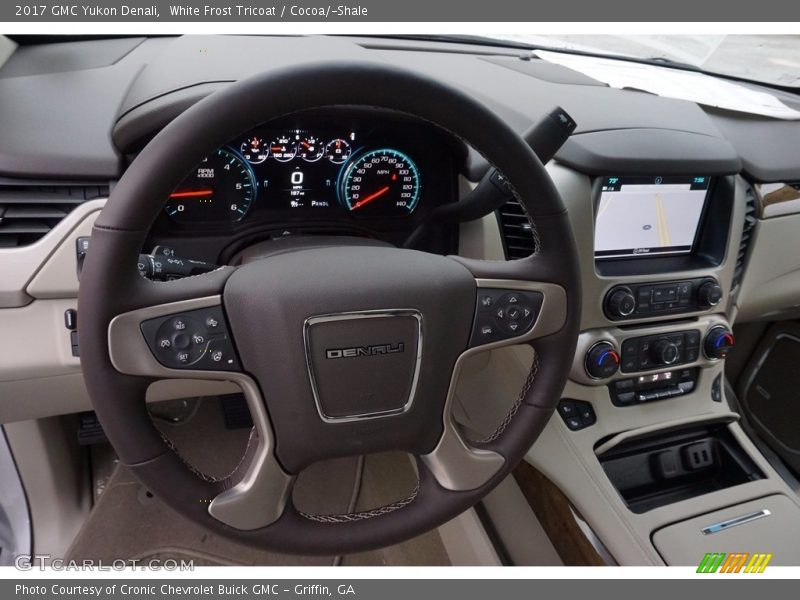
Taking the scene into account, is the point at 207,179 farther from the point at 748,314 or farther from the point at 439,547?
the point at 748,314

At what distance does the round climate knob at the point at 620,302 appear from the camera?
1266 mm

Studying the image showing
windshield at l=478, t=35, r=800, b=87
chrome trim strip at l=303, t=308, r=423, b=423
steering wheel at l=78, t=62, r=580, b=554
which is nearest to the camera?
steering wheel at l=78, t=62, r=580, b=554

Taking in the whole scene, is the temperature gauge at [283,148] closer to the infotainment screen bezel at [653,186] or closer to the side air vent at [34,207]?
the side air vent at [34,207]

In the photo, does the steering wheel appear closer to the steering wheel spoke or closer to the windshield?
the steering wheel spoke

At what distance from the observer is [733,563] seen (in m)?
1.22

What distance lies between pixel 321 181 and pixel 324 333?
0.43 m

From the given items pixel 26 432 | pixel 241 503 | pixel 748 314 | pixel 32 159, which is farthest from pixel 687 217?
pixel 26 432

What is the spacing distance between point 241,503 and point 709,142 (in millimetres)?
1185

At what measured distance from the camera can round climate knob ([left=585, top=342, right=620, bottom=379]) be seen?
4.17 feet

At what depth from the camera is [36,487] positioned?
1402 mm

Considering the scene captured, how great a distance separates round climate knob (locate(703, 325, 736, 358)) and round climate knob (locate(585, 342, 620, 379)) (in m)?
0.27

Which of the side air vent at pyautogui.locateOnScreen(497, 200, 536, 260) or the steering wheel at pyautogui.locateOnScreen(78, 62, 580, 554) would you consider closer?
the steering wheel at pyautogui.locateOnScreen(78, 62, 580, 554)

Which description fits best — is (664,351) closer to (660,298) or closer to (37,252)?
(660,298)

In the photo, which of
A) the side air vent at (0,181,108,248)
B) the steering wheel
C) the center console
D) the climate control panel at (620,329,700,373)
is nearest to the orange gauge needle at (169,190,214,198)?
the side air vent at (0,181,108,248)
